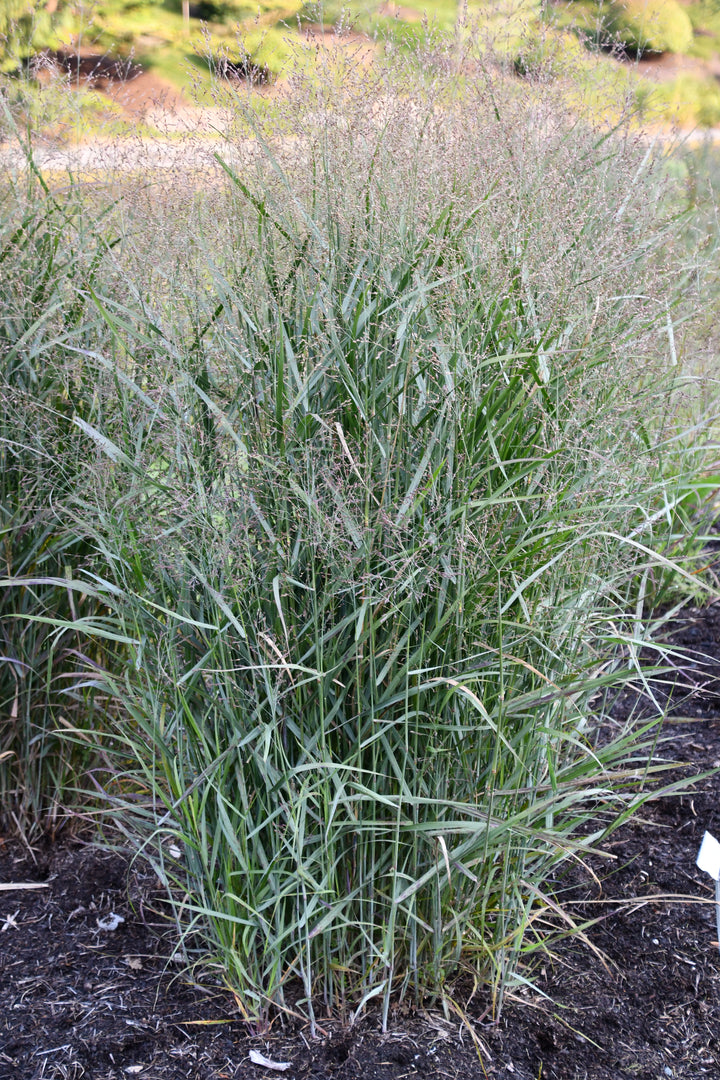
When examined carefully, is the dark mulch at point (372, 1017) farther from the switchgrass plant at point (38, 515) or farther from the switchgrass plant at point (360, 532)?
the switchgrass plant at point (38, 515)

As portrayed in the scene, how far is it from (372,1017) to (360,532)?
1.02 m

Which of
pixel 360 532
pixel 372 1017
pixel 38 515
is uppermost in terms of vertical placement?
pixel 360 532

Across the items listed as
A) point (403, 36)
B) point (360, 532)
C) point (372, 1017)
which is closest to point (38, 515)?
point (360, 532)

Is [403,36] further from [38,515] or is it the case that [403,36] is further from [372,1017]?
[372,1017]

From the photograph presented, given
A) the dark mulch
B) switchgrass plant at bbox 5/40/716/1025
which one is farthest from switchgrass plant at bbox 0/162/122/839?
switchgrass plant at bbox 5/40/716/1025

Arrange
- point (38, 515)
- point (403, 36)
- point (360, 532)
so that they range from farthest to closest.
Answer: point (403, 36) → point (38, 515) → point (360, 532)

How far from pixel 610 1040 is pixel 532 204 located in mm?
1764

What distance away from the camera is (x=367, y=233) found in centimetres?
171

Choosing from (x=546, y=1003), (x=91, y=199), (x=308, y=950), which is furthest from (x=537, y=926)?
(x=91, y=199)

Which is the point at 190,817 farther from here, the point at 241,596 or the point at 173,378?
the point at 173,378

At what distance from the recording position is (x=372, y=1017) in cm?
187

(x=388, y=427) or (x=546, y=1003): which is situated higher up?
(x=388, y=427)

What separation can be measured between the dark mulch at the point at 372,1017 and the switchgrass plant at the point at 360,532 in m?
0.10

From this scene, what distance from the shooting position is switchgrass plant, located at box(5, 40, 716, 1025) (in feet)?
5.55
